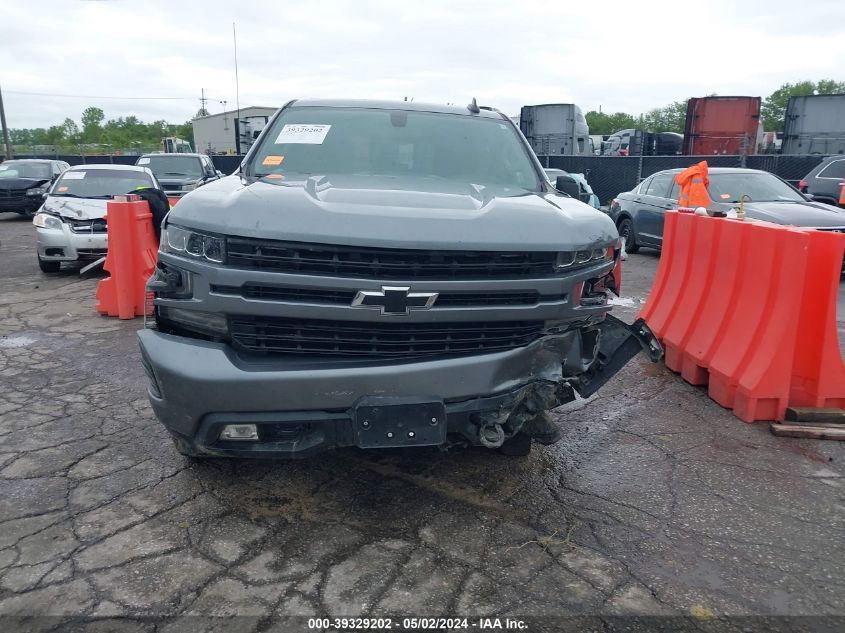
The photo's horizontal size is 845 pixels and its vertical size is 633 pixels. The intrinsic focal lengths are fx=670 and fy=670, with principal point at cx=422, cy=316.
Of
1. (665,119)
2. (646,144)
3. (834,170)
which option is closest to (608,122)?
(665,119)

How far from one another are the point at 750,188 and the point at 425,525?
9080 mm

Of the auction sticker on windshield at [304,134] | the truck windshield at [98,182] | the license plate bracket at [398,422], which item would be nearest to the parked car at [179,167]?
the truck windshield at [98,182]

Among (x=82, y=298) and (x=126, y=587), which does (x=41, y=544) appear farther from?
(x=82, y=298)

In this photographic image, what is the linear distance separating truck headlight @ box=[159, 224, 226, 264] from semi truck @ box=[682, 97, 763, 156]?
21.9 meters

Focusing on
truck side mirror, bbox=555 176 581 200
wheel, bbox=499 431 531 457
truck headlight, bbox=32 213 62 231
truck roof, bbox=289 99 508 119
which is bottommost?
wheel, bbox=499 431 531 457

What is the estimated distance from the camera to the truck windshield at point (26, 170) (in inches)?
701

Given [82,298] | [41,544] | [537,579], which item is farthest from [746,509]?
[82,298]

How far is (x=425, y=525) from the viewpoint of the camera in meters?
3.08

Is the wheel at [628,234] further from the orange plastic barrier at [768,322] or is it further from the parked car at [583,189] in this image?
the orange plastic barrier at [768,322]

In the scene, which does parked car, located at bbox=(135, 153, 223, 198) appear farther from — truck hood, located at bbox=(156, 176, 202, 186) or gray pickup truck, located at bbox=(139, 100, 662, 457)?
gray pickup truck, located at bbox=(139, 100, 662, 457)

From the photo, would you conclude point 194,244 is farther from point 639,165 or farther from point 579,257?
Result: point 639,165

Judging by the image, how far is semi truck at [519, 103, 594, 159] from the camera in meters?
24.0

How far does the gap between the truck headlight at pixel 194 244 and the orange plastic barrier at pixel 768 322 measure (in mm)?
3400

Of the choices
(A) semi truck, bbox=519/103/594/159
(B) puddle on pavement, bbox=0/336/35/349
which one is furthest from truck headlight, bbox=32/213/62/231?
(A) semi truck, bbox=519/103/594/159
